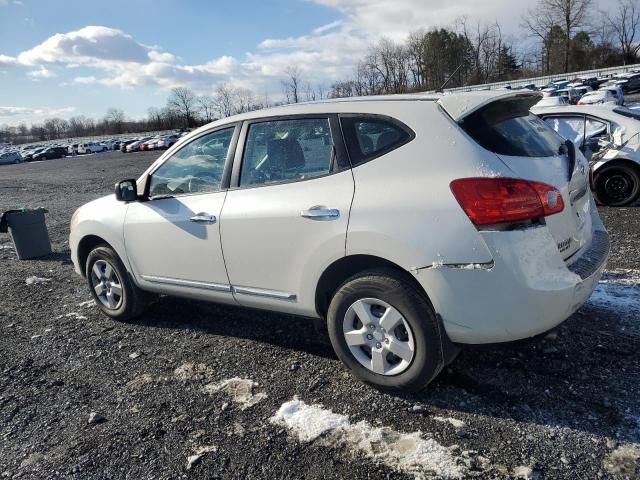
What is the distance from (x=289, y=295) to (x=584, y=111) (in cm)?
687

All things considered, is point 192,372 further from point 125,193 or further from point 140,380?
point 125,193

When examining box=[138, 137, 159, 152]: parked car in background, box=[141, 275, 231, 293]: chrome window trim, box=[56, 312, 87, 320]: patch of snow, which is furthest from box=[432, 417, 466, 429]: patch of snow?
box=[138, 137, 159, 152]: parked car in background

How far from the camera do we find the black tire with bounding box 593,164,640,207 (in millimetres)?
7664

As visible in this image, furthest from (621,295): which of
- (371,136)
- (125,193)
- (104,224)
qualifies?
(104,224)

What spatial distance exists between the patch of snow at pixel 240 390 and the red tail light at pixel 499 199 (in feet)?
5.89

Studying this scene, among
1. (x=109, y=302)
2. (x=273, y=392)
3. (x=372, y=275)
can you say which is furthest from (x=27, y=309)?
(x=372, y=275)

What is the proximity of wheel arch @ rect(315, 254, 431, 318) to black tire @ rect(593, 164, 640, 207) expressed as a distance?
21.0ft

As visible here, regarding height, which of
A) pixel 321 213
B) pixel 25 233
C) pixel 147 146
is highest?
pixel 147 146

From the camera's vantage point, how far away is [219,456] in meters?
2.69

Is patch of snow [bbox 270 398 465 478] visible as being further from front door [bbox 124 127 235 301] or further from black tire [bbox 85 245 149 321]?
black tire [bbox 85 245 149 321]

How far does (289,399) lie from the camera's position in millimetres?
3189

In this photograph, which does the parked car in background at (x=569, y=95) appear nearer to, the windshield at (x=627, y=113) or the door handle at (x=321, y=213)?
the windshield at (x=627, y=113)

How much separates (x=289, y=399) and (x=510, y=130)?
2.16 m

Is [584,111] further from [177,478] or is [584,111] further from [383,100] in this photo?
[177,478]
